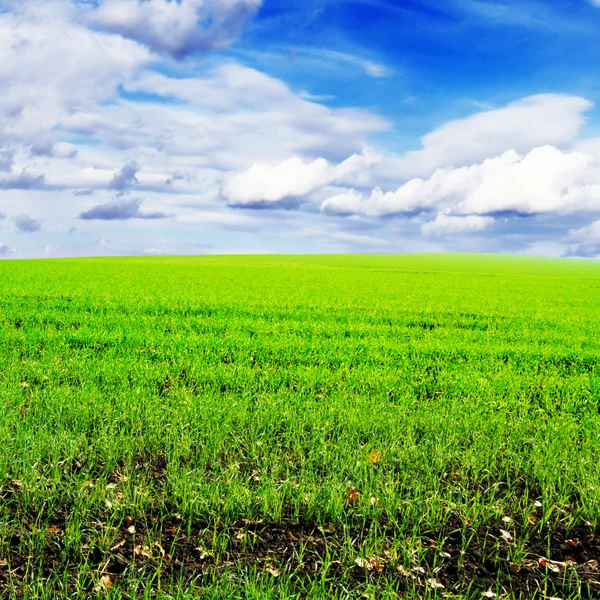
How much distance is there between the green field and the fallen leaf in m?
0.04

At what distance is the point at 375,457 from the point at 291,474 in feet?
4.13

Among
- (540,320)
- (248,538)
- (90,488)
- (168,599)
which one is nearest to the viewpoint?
(168,599)

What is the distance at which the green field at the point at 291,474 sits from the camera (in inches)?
208

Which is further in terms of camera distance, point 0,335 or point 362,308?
point 362,308

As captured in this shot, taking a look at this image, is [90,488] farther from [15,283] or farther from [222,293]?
[15,283]

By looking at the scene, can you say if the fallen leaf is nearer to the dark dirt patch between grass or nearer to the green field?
the green field

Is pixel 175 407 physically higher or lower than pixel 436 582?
higher

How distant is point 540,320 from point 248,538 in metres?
21.9

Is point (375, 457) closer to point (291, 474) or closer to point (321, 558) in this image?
point (291, 474)

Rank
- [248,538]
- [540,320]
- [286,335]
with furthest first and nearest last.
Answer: [540,320]
[286,335]
[248,538]

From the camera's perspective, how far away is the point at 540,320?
24.4m

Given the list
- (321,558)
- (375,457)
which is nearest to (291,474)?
(375,457)

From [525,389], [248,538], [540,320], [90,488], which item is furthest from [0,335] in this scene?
[540,320]

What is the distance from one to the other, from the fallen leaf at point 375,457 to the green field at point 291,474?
4 centimetres
